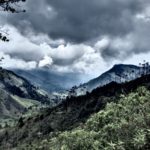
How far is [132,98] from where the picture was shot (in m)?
123

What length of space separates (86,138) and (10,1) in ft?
322

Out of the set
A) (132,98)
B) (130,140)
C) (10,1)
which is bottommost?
(130,140)

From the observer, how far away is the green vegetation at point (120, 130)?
3150 inches

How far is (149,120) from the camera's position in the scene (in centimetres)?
8638

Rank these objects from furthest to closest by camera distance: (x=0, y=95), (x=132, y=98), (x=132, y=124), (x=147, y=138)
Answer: (x=132, y=98) < (x=132, y=124) < (x=147, y=138) < (x=0, y=95)

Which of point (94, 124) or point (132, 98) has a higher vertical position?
point (132, 98)

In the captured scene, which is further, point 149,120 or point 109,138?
point 109,138

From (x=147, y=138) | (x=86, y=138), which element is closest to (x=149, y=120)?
(x=147, y=138)

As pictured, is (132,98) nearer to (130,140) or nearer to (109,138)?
(109,138)

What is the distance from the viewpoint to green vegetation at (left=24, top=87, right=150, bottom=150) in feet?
263

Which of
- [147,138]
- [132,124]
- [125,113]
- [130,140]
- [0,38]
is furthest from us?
[125,113]

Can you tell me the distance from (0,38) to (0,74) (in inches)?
81.9

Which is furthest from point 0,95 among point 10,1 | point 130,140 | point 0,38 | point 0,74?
point 130,140

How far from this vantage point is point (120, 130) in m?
92.8
